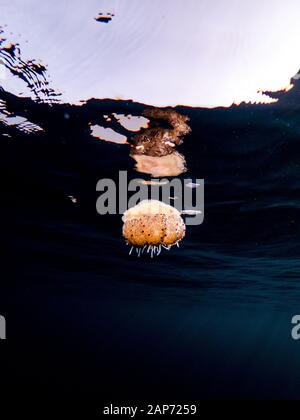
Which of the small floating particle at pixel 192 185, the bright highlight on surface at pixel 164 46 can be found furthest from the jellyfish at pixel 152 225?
the small floating particle at pixel 192 185

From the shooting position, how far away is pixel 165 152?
390 inches

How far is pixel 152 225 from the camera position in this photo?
579cm

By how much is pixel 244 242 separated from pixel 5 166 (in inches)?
473

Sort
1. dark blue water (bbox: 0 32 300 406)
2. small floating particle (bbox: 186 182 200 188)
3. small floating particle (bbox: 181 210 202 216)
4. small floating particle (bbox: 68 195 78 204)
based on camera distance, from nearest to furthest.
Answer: dark blue water (bbox: 0 32 300 406)
small floating particle (bbox: 186 182 200 188)
small floating particle (bbox: 181 210 202 216)
small floating particle (bbox: 68 195 78 204)

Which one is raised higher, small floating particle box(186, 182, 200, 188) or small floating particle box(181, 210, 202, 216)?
small floating particle box(181, 210, 202, 216)

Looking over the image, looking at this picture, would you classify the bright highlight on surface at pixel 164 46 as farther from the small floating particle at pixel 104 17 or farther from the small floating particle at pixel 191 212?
the small floating particle at pixel 191 212

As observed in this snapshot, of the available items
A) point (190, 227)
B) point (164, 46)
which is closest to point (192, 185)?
point (190, 227)

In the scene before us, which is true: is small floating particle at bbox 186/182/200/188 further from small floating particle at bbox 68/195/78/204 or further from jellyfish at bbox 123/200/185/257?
jellyfish at bbox 123/200/185/257

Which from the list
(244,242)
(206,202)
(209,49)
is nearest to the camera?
(209,49)

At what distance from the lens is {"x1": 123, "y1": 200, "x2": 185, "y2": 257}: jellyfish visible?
581cm

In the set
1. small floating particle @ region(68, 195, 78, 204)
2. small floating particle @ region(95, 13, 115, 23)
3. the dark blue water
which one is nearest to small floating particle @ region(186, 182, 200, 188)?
the dark blue water
